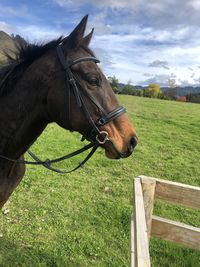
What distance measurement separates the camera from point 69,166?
7512 mm

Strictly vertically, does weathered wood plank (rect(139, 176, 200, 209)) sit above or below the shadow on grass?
above

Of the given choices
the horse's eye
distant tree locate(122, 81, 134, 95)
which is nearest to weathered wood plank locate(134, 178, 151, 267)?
the horse's eye

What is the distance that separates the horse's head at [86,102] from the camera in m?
2.58

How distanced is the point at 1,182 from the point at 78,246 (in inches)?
72.0

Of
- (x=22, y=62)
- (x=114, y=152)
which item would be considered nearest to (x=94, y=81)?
(x=114, y=152)

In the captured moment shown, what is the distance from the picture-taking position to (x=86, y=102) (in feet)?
8.56

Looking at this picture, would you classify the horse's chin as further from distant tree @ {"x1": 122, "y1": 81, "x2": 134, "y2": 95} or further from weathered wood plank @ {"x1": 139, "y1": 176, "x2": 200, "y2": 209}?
distant tree @ {"x1": 122, "y1": 81, "x2": 134, "y2": 95}

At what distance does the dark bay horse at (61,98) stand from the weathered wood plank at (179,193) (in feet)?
3.59

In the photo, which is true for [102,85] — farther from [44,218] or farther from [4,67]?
[44,218]

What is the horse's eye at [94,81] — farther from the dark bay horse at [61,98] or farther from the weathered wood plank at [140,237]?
the weathered wood plank at [140,237]

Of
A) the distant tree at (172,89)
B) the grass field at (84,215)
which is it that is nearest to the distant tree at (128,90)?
the distant tree at (172,89)

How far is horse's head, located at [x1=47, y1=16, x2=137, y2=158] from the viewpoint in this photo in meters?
2.58

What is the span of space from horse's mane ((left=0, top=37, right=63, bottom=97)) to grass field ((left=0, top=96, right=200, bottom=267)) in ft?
7.80

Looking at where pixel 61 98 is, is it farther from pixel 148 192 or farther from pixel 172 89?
pixel 172 89
